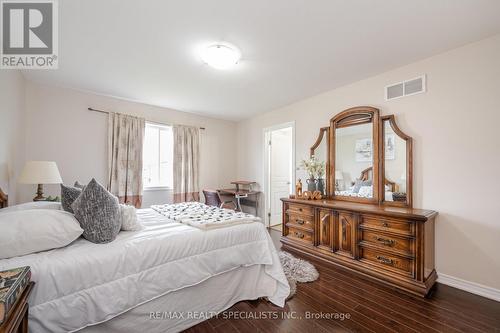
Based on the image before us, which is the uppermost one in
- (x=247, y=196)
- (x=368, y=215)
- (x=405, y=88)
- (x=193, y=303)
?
(x=405, y=88)

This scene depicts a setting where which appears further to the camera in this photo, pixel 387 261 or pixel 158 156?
pixel 158 156

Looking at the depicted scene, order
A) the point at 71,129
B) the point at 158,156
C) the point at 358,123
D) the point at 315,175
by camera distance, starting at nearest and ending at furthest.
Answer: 1. the point at 358,123
2. the point at 71,129
3. the point at 315,175
4. the point at 158,156

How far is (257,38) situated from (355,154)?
2.04 metres

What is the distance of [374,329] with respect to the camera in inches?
64.1

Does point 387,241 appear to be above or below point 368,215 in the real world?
below

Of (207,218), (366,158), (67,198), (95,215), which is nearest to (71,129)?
(67,198)

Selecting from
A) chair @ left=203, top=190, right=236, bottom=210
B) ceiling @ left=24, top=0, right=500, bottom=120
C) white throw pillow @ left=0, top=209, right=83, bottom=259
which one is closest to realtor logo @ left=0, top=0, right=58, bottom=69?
ceiling @ left=24, top=0, right=500, bottom=120

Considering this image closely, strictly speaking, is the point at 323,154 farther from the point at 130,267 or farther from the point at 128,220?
the point at 130,267

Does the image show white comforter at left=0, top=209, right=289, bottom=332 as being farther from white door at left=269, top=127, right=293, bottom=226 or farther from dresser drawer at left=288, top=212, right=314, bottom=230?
white door at left=269, top=127, right=293, bottom=226

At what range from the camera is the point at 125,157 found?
369 cm

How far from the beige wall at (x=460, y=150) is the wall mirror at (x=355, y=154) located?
32 centimetres

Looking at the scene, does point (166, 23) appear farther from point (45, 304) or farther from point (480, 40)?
point (480, 40)

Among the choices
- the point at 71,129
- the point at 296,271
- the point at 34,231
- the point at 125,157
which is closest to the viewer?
the point at 34,231

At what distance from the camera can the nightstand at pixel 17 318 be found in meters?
0.74
